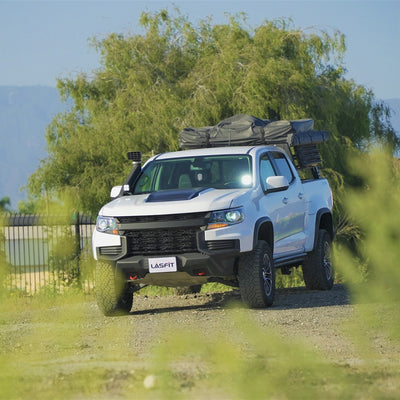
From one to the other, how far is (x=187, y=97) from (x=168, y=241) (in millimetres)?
21166

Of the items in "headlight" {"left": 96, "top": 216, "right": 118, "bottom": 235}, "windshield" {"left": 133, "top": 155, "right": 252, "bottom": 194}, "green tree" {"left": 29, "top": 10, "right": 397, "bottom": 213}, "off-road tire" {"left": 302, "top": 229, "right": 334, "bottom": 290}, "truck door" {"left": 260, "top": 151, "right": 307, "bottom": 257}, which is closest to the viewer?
"headlight" {"left": 96, "top": 216, "right": 118, "bottom": 235}

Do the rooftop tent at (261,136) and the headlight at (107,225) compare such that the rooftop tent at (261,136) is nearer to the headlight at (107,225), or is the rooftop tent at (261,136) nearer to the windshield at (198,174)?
the windshield at (198,174)

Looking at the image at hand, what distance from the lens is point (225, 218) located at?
11289mm

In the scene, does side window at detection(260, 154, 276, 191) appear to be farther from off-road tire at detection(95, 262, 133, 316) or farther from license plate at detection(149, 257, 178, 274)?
off-road tire at detection(95, 262, 133, 316)

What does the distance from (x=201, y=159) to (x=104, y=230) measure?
74.4 inches

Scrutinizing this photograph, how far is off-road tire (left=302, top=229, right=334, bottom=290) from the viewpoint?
14133 mm

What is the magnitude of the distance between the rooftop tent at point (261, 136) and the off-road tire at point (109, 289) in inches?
158

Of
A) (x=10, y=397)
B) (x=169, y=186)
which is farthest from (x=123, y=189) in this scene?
(x=10, y=397)

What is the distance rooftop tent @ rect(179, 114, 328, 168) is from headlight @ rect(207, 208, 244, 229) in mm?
3342

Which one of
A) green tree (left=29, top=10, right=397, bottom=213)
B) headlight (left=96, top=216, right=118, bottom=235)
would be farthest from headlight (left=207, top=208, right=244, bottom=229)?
green tree (left=29, top=10, right=397, bottom=213)

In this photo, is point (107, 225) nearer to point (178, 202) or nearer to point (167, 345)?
point (178, 202)

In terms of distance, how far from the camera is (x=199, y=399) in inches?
187

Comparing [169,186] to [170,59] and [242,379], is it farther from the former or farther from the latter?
[170,59]

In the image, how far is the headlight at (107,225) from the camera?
38.0ft
